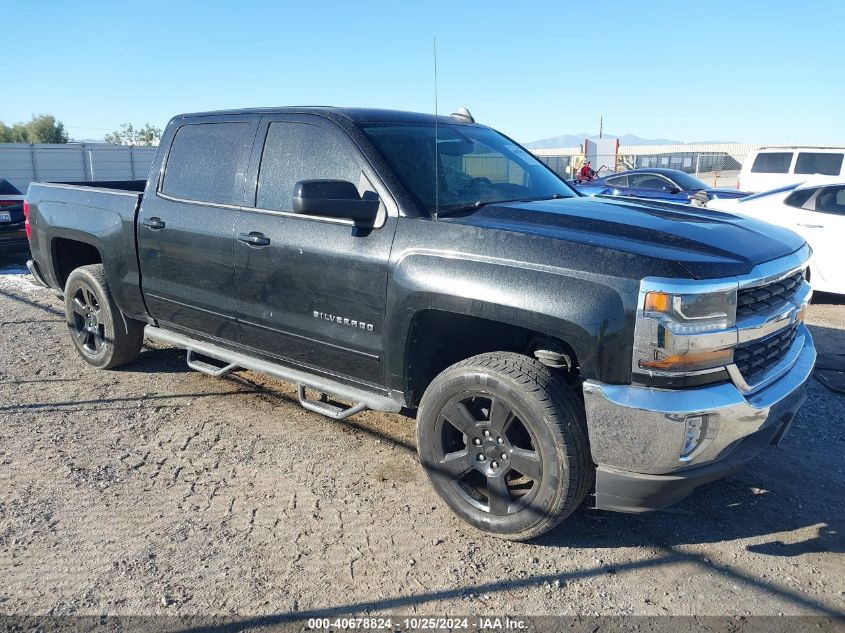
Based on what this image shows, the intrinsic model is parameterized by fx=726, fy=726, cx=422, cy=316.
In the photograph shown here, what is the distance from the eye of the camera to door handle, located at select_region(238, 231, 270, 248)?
163 inches

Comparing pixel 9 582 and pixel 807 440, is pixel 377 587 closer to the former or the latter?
pixel 9 582

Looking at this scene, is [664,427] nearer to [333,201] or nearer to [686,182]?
[333,201]

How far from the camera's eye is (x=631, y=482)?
304 cm

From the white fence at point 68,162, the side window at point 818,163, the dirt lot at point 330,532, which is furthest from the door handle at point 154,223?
the white fence at point 68,162

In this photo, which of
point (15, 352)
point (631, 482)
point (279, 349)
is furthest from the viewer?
point (15, 352)

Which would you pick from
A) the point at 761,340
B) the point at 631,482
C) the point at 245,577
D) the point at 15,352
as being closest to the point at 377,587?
the point at 245,577

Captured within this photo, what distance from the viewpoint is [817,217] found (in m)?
8.45

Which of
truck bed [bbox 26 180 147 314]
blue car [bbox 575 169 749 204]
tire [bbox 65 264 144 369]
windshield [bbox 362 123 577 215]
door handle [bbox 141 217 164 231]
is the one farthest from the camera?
blue car [bbox 575 169 749 204]

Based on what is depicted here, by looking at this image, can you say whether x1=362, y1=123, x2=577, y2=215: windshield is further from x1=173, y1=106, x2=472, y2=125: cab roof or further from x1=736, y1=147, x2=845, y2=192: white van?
x1=736, y1=147, x2=845, y2=192: white van

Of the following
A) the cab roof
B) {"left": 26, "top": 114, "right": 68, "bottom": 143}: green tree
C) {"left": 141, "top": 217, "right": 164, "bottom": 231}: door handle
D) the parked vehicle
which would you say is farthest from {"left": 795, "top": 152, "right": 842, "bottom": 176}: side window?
{"left": 26, "top": 114, "right": 68, "bottom": 143}: green tree

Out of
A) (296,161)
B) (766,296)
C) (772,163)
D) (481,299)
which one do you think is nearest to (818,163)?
(772,163)

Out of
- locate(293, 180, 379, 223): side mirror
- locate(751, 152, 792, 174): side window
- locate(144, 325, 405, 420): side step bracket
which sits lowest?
locate(144, 325, 405, 420): side step bracket

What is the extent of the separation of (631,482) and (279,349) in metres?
2.18

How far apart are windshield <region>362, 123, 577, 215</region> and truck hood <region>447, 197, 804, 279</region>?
215 millimetres
